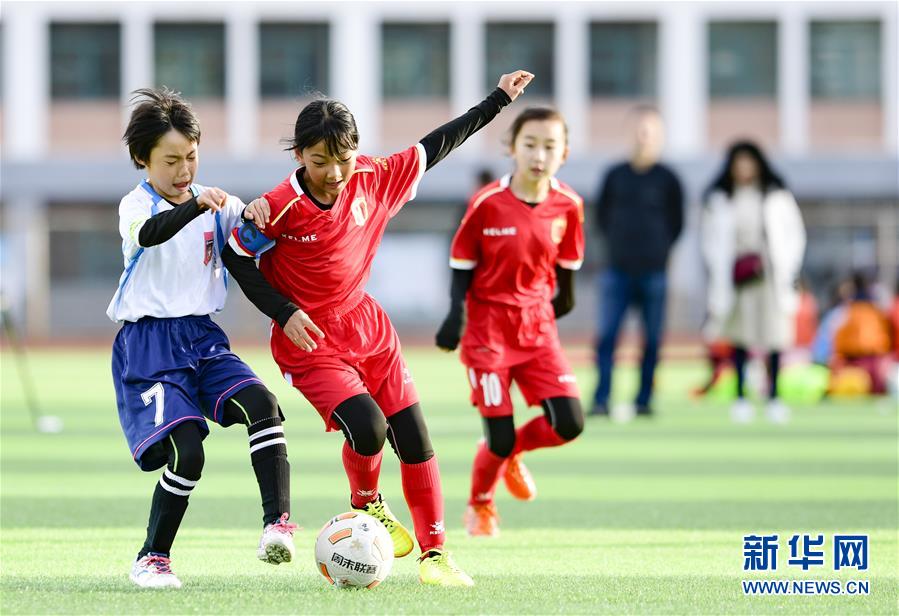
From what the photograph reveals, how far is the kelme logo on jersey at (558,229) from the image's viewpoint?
756 centimetres

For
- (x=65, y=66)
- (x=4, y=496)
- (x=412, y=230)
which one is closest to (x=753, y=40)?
(x=412, y=230)

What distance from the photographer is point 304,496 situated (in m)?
8.68

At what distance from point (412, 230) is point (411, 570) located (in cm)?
3234

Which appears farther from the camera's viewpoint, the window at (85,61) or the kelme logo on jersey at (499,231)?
the window at (85,61)

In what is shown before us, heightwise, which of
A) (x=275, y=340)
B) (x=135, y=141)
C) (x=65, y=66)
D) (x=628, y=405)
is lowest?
(x=628, y=405)

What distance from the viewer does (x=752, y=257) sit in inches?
550

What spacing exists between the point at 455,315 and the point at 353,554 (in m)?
2.08

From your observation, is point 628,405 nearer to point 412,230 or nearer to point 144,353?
point 144,353

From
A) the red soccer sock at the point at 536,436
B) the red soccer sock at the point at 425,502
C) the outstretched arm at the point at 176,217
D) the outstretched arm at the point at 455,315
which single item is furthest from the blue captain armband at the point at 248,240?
the red soccer sock at the point at 536,436

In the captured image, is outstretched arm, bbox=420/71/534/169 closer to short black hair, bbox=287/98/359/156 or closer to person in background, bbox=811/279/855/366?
short black hair, bbox=287/98/359/156

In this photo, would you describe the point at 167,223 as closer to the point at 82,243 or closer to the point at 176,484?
the point at 176,484

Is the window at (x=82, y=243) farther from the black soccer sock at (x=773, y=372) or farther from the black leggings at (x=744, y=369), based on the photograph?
the black soccer sock at (x=773, y=372)

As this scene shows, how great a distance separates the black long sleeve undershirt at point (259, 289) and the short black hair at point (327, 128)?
1.56ft

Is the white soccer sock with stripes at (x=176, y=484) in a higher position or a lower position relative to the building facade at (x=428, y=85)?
lower
